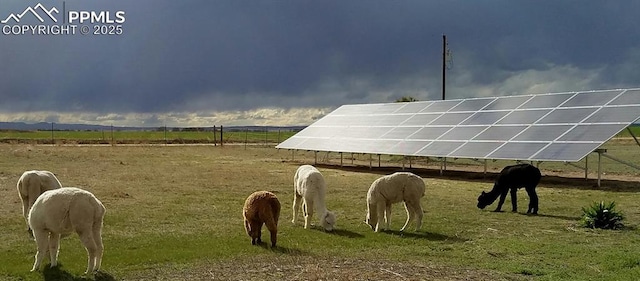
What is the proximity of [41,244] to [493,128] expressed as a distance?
24.5 metres

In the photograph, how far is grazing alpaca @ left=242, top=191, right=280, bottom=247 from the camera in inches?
462

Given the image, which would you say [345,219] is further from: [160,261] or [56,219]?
[56,219]

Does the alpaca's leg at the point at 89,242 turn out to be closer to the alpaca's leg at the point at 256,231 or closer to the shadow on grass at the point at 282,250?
the shadow on grass at the point at 282,250

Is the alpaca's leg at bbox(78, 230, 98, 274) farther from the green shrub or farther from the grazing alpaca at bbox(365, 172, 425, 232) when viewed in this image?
the green shrub

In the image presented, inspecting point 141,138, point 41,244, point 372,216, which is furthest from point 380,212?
point 141,138

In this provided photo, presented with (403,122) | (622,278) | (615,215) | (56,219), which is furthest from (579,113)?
(56,219)

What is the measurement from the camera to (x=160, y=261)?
→ 10.2 m

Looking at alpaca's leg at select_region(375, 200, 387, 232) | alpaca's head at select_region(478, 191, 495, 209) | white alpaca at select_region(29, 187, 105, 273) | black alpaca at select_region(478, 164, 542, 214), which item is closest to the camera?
white alpaca at select_region(29, 187, 105, 273)

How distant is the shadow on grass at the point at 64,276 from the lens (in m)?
8.86

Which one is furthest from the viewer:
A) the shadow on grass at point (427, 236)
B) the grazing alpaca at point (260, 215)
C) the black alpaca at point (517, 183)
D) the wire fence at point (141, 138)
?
the wire fence at point (141, 138)

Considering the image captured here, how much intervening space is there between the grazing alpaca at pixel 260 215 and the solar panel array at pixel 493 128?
15068 millimetres

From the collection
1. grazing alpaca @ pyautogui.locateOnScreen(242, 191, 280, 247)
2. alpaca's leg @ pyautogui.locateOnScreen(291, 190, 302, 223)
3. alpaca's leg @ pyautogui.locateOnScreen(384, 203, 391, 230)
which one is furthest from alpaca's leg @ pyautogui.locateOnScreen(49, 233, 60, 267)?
alpaca's leg @ pyautogui.locateOnScreen(384, 203, 391, 230)

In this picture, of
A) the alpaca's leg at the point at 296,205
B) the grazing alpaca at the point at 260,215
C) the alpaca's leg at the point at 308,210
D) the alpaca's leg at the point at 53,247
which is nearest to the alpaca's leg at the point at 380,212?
the alpaca's leg at the point at 308,210

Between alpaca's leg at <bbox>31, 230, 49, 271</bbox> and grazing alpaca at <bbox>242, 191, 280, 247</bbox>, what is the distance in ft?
12.9
